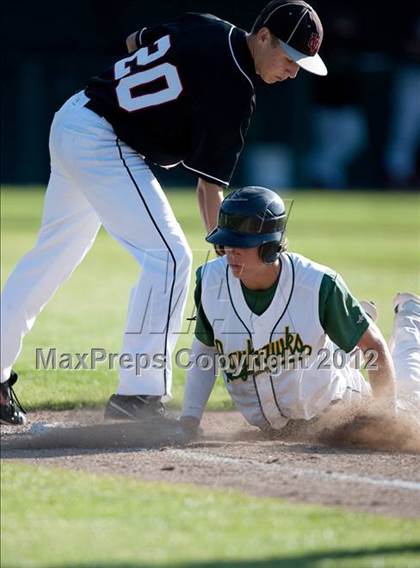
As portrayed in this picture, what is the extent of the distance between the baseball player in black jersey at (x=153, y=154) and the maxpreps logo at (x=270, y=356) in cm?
32

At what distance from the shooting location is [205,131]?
6199 millimetres

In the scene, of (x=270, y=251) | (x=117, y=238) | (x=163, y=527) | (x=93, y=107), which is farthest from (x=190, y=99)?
(x=163, y=527)

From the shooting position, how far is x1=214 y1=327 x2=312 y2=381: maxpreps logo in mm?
6070

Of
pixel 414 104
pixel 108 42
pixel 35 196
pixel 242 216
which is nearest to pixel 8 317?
pixel 242 216

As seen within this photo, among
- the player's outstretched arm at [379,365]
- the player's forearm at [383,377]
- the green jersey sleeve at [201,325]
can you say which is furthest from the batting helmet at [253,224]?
the player's forearm at [383,377]

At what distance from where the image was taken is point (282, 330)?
6051mm

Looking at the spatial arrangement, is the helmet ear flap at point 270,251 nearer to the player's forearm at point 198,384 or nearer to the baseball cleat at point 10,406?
the player's forearm at point 198,384

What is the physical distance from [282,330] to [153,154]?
1106 millimetres

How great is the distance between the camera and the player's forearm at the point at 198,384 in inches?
243

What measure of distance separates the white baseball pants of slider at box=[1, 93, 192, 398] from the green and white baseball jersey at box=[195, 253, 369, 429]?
186 mm

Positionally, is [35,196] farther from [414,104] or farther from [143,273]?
[143,273]

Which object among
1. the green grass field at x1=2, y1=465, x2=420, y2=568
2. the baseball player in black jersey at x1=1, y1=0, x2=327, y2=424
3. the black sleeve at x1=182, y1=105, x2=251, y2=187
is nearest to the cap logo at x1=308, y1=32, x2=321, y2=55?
the baseball player in black jersey at x1=1, y1=0, x2=327, y2=424

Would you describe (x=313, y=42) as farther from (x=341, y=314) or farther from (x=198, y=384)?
(x=198, y=384)

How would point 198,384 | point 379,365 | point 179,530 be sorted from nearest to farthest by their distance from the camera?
point 179,530
point 379,365
point 198,384
